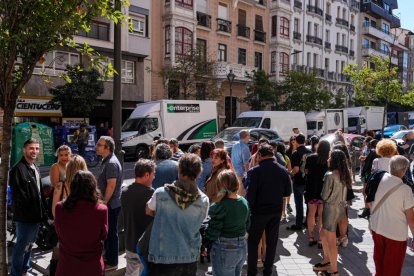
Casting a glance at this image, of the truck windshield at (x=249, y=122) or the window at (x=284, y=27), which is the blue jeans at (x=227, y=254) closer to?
the truck windshield at (x=249, y=122)

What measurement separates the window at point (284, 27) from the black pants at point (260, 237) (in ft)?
110

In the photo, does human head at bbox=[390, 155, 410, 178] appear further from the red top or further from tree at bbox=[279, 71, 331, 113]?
tree at bbox=[279, 71, 331, 113]

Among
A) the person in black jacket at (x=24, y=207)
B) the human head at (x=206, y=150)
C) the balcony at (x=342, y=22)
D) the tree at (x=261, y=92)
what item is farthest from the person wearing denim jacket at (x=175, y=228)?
the balcony at (x=342, y=22)

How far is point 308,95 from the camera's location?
30906 mm

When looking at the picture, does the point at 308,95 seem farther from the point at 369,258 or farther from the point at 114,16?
the point at 114,16

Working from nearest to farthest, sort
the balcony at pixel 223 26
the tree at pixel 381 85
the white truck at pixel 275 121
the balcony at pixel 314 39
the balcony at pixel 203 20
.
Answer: the tree at pixel 381 85
the white truck at pixel 275 121
the balcony at pixel 203 20
the balcony at pixel 223 26
the balcony at pixel 314 39

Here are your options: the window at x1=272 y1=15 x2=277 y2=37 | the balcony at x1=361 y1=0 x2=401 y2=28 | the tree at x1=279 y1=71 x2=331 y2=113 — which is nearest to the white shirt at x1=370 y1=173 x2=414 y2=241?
the tree at x1=279 y1=71 x2=331 y2=113

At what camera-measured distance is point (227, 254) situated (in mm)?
4090

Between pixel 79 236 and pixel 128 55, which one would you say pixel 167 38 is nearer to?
pixel 128 55

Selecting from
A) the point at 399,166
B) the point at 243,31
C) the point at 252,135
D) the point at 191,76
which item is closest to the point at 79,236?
the point at 399,166

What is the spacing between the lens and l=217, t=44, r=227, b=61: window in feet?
104

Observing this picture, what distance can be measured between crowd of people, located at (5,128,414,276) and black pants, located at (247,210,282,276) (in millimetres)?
13

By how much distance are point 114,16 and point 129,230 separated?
87.1 inches

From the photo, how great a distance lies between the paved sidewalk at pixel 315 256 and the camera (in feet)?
18.8
